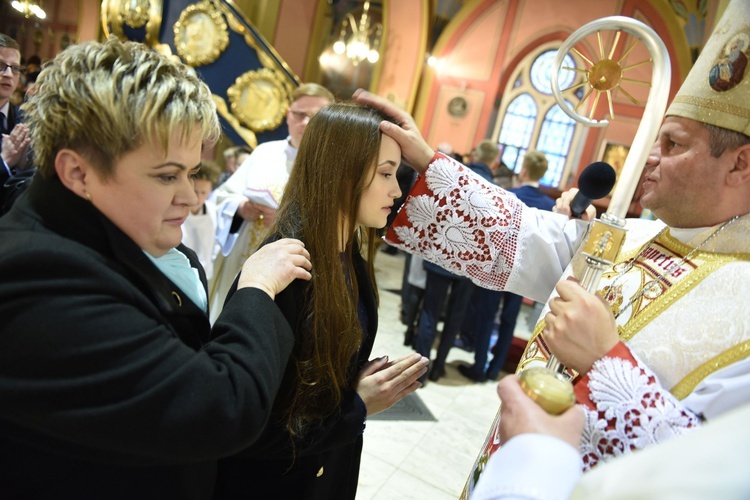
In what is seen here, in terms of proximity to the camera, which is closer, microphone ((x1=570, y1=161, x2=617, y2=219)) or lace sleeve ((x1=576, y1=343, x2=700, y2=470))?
lace sleeve ((x1=576, y1=343, x2=700, y2=470))

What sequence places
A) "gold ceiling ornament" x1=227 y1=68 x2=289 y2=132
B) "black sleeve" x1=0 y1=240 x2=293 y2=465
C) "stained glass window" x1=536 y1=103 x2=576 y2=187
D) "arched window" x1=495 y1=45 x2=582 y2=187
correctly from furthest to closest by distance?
1. "stained glass window" x1=536 y1=103 x2=576 y2=187
2. "arched window" x1=495 y1=45 x2=582 y2=187
3. "gold ceiling ornament" x1=227 y1=68 x2=289 y2=132
4. "black sleeve" x1=0 y1=240 x2=293 y2=465

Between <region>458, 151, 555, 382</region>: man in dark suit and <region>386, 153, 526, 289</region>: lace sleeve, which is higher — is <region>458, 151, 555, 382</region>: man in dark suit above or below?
below

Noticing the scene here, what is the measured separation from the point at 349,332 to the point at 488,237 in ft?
1.99

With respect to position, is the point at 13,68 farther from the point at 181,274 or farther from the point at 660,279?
the point at 660,279

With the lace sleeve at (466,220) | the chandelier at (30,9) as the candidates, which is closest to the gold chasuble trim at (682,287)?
the lace sleeve at (466,220)

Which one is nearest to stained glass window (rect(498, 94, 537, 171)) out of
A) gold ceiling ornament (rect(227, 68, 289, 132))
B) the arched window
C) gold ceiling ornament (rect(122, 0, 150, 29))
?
the arched window

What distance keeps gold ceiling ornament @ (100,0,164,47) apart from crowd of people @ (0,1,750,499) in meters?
2.52

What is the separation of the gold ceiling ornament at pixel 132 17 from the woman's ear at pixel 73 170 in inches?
103

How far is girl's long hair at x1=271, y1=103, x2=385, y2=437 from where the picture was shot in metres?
1.26

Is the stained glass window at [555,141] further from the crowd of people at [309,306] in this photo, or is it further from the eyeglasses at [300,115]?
the crowd of people at [309,306]

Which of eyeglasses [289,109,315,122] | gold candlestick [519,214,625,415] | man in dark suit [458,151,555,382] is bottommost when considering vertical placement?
man in dark suit [458,151,555,382]

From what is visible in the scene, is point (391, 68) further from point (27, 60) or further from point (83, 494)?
point (83, 494)

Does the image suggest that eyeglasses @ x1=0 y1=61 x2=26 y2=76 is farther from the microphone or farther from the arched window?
the arched window

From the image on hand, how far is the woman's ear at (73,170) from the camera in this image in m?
0.82
